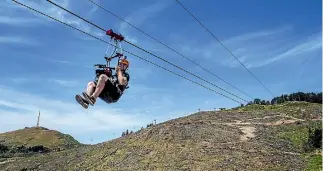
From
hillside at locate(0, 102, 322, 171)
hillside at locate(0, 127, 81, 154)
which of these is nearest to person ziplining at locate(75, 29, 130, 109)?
hillside at locate(0, 102, 322, 171)

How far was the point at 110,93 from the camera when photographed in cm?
1459

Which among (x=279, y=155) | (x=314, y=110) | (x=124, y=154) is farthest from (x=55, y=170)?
(x=314, y=110)

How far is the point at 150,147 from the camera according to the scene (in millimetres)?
48781

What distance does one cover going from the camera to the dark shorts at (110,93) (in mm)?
14359

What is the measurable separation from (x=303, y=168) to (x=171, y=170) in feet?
38.3

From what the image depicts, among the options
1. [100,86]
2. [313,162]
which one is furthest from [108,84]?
[313,162]

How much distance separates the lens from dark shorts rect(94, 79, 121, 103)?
47.1 feet

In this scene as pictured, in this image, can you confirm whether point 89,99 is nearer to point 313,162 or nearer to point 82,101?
point 82,101

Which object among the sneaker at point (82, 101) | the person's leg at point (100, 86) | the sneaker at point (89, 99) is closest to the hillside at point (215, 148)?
the person's leg at point (100, 86)

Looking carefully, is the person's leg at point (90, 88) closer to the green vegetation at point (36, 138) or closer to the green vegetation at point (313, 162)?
the green vegetation at point (313, 162)

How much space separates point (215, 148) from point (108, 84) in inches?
1241

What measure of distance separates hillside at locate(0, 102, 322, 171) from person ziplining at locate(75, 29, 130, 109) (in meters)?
24.6

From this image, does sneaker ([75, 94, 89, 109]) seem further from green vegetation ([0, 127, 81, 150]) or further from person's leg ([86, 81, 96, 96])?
green vegetation ([0, 127, 81, 150])

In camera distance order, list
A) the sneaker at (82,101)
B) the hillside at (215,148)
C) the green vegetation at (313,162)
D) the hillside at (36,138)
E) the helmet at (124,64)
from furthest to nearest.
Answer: the hillside at (36,138) → the hillside at (215,148) → the green vegetation at (313,162) → the helmet at (124,64) → the sneaker at (82,101)
